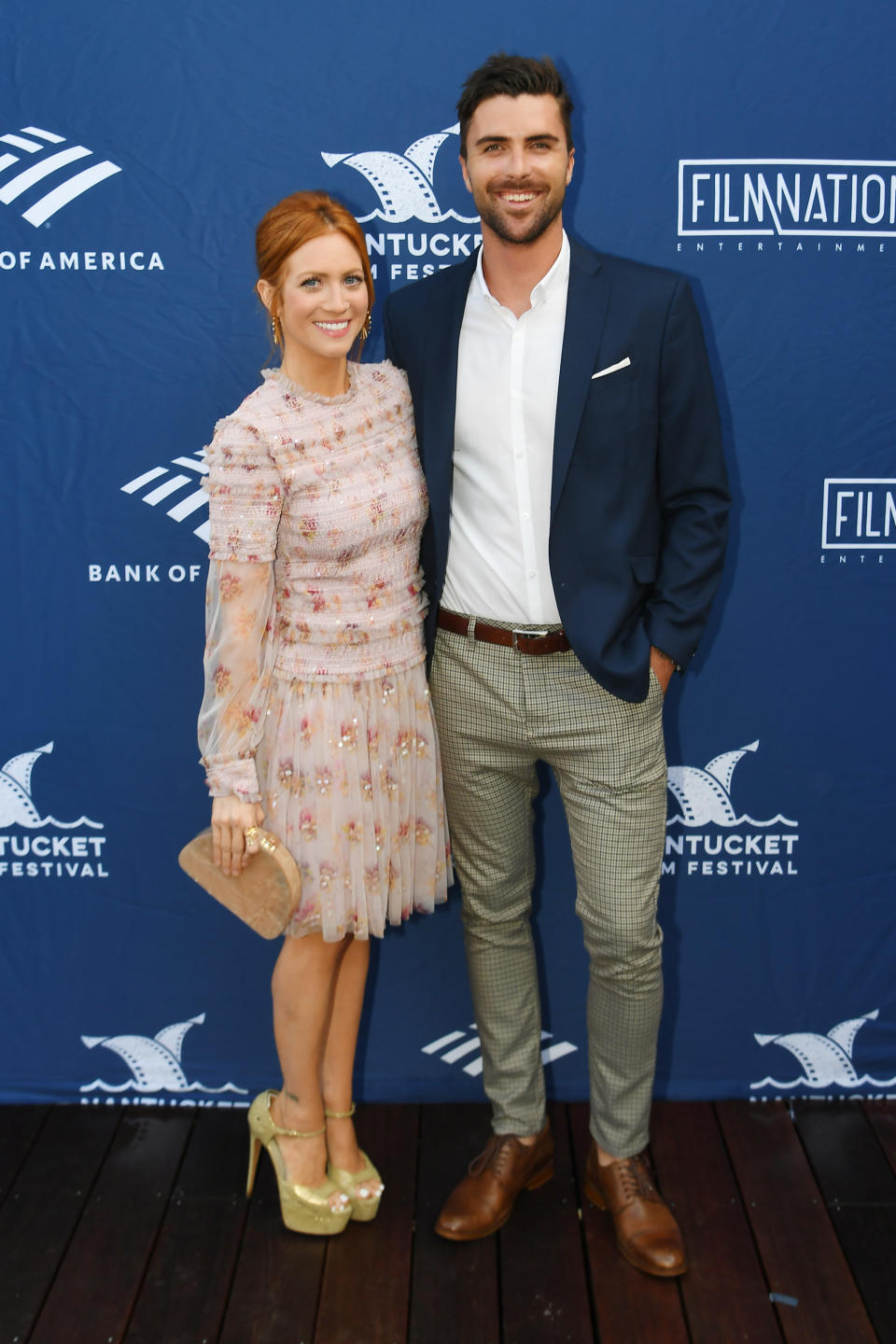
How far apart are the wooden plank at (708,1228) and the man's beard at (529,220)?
1766 millimetres

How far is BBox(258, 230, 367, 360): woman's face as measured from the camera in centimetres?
191

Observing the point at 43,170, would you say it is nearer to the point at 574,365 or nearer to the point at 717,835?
the point at 574,365

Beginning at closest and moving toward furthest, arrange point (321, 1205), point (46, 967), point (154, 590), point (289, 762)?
1. point (289, 762)
2. point (321, 1205)
3. point (154, 590)
4. point (46, 967)

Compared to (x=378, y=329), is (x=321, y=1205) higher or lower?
lower

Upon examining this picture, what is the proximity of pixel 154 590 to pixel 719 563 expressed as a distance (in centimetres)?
111

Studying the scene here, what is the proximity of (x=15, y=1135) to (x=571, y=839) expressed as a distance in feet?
4.53

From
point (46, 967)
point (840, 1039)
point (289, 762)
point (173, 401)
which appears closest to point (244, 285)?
point (173, 401)

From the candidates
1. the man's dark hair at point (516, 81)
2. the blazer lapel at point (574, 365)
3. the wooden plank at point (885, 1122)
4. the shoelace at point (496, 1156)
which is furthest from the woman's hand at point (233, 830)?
the wooden plank at point (885, 1122)

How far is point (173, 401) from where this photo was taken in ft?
7.87

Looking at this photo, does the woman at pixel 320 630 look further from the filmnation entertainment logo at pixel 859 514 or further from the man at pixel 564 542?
the filmnation entertainment logo at pixel 859 514

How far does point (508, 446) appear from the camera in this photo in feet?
6.65

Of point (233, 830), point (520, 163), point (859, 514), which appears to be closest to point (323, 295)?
point (520, 163)

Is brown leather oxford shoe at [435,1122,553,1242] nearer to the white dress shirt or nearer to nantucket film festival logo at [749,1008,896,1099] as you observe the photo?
nantucket film festival logo at [749,1008,896,1099]

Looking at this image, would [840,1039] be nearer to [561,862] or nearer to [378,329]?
[561,862]
